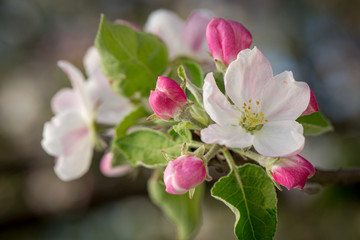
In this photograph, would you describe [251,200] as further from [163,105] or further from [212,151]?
[163,105]

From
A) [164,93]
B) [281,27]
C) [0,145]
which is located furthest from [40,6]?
[164,93]

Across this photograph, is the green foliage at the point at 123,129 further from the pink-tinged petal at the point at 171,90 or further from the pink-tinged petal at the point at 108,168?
the pink-tinged petal at the point at 171,90

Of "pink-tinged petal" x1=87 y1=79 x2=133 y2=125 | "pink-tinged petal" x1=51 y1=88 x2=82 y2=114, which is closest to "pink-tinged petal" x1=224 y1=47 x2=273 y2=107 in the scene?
"pink-tinged petal" x1=87 y1=79 x2=133 y2=125

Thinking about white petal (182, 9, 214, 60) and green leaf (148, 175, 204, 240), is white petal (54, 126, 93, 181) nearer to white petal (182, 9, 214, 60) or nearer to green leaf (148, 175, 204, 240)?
green leaf (148, 175, 204, 240)

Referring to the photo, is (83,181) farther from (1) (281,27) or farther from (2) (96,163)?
(1) (281,27)

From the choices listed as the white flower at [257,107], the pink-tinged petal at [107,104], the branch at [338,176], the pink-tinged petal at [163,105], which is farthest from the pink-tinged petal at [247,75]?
the pink-tinged petal at [107,104]

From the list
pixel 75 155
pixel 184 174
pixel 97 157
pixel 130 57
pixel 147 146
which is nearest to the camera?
pixel 184 174

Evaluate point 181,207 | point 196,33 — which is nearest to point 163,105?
point 196,33
